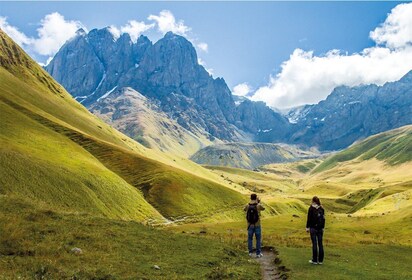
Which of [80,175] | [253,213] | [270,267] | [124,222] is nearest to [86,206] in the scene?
[80,175]

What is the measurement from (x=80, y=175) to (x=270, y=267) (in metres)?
63.4

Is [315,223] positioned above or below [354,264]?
above

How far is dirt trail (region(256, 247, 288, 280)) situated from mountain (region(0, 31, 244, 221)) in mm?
22988

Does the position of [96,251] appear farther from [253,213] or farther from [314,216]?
[314,216]

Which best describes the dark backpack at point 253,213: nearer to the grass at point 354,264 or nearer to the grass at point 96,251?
the grass at point 96,251

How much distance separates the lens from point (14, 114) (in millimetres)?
116750

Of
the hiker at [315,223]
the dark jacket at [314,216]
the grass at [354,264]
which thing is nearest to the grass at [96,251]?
the grass at [354,264]

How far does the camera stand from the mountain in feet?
238

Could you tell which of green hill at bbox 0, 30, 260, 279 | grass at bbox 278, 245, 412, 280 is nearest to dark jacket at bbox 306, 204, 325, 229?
grass at bbox 278, 245, 412, 280

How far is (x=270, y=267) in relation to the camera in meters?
31.0

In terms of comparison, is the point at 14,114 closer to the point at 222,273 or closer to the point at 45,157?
the point at 45,157

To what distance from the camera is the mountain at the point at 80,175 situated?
7244cm

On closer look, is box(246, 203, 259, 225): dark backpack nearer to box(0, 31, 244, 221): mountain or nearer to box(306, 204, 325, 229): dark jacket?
box(306, 204, 325, 229): dark jacket

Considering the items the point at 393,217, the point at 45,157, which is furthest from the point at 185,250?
the point at 393,217
